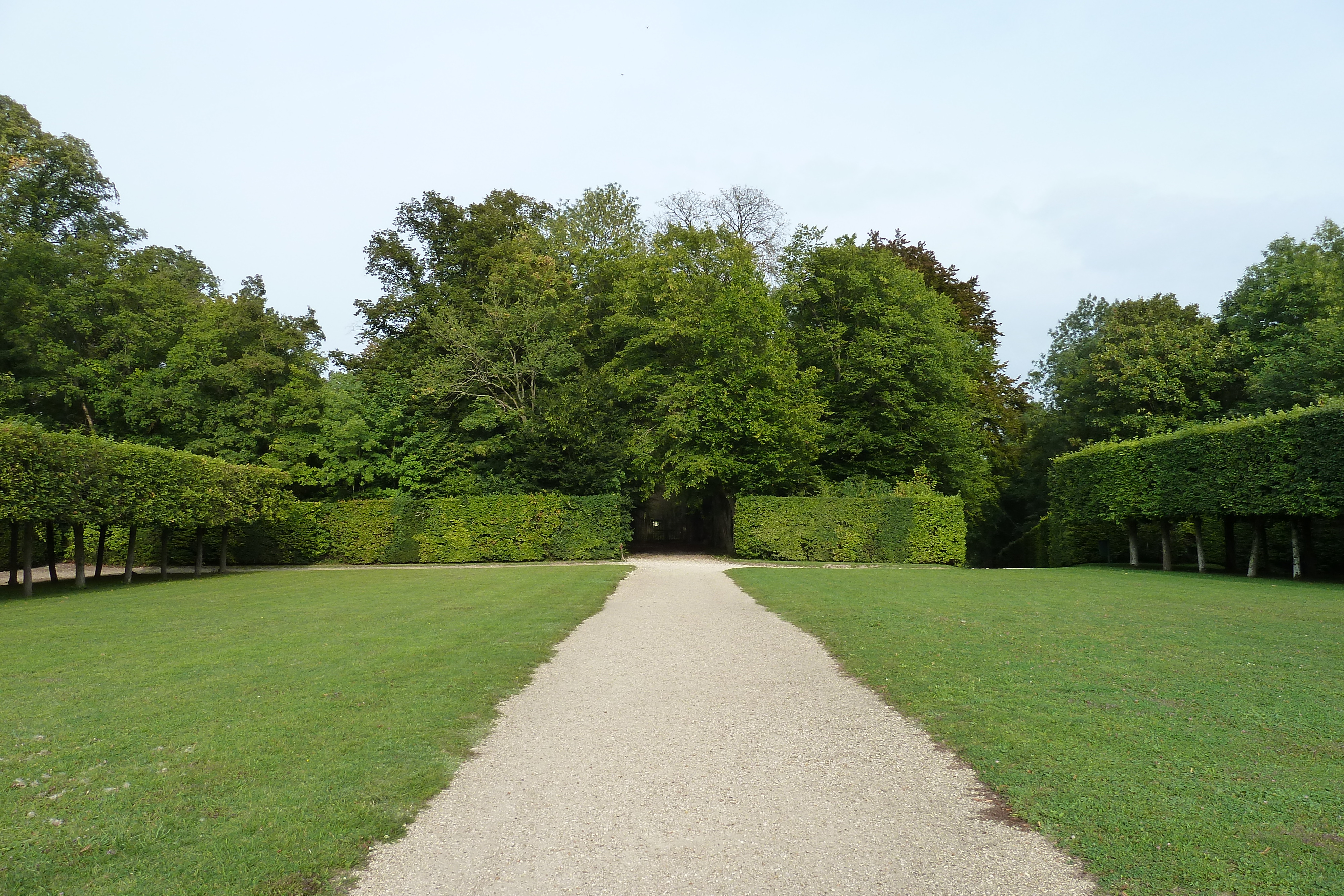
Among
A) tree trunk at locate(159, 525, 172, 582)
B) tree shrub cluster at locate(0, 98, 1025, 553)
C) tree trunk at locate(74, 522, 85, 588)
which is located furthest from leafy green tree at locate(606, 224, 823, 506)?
tree trunk at locate(74, 522, 85, 588)

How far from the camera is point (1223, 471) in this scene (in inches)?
960

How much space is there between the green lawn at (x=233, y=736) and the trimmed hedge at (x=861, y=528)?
18.4 metres

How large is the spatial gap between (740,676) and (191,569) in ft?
106

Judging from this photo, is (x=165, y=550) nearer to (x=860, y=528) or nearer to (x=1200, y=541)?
(x=860, y=528)

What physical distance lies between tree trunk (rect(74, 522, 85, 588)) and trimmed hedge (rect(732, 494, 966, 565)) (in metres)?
23.7

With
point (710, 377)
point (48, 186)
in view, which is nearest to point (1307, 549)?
point (710, 377)

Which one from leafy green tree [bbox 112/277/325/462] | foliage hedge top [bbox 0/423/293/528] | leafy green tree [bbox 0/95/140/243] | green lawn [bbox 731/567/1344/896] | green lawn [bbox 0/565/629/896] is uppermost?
leafy green tree [bbox 0/95/140/243]

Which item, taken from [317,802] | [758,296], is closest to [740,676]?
[317,802]

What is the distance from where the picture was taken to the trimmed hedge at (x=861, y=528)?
31.6m

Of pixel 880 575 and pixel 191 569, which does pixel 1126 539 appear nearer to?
pixel 880 575

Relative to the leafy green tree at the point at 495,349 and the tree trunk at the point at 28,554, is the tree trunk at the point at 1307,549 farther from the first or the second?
the tree trunk at the point at 28,554

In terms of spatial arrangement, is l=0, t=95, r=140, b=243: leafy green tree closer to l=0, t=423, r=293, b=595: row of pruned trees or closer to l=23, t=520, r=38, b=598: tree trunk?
l=0, t=423, r=293, b=595: row of pruned trees

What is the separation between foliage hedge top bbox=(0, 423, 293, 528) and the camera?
18.9 metres

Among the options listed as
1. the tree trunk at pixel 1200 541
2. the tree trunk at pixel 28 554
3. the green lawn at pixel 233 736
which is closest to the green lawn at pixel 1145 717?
the green lawn at pixel 233 736
